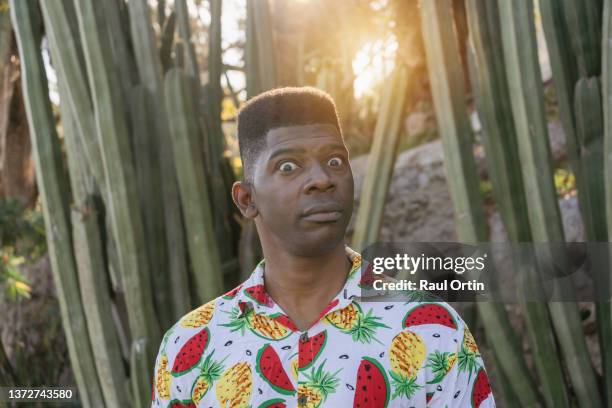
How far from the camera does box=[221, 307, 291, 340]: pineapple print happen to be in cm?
168

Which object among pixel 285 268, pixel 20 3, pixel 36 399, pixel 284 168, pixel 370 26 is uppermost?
pixel 370 26

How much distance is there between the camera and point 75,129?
3.34 m

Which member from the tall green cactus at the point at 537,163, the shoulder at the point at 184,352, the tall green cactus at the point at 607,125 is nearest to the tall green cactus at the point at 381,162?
the tall green cactus at the point at 537,163

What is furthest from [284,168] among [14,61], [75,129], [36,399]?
[14,61]

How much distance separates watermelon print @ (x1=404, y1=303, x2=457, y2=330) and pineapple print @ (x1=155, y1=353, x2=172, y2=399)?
489 mm

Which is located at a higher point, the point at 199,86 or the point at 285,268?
the point at 199,86

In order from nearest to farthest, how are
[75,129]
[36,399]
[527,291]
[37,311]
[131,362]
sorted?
A: [527,291]
[131,362]
[75,129]
[36,399]
[37,311]

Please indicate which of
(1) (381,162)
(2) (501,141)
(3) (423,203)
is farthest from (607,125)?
(3) (423,203)

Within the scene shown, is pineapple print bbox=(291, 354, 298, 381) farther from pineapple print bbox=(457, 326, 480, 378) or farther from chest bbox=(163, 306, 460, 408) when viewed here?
pineapple print bbox=(457, 326, 480, 378)

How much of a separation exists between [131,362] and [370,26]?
9.62ft

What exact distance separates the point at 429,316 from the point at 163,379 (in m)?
0.55

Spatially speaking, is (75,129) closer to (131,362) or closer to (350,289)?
(131,362)

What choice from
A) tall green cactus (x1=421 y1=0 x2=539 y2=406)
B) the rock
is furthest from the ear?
the rock

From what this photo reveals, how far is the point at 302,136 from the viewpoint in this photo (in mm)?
1710
